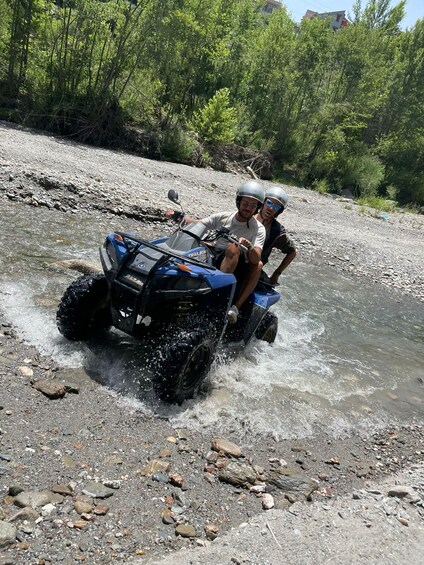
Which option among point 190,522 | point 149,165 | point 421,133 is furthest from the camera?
point 421,133

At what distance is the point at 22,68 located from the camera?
20547 mm

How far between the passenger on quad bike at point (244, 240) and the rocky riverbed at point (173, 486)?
1641mm

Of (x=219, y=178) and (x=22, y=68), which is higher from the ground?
(x=22, y=68)

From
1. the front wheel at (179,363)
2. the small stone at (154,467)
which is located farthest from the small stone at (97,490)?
the front wheel at (179,363)

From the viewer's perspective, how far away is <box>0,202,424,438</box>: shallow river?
206 inches

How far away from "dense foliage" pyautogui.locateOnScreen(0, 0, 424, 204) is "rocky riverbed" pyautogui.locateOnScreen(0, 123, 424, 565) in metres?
17.2

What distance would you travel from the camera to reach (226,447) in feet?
14.7

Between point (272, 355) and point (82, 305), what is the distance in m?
2.86

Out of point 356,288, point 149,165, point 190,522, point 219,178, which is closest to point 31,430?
point 190,522

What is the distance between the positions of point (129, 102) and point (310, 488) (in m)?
20.7

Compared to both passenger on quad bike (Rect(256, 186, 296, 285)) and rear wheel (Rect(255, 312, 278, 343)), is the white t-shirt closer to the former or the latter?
passenger on quad bike (Rect(256, 186, 296, 285))

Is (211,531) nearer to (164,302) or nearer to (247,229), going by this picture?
(164,302)

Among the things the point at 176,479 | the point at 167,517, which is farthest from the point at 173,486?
the point at 167,517

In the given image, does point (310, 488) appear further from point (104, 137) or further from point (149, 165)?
point (104, 137)
